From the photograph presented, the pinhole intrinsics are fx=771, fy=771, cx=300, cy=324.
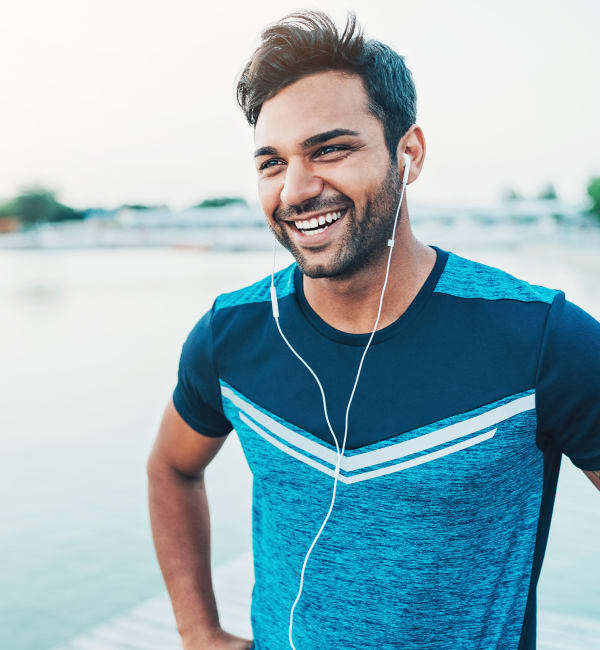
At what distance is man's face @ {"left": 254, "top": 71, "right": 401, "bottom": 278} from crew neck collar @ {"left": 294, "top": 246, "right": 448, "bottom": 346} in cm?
10

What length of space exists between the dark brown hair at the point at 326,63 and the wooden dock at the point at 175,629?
2541 mm

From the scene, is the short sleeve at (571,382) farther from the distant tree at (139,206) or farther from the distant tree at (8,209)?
the distant tree at (8,209)

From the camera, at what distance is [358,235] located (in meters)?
1.45

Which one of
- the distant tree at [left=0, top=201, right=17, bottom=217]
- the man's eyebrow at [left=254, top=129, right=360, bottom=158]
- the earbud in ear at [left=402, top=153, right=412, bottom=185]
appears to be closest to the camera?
the man's eyebrow at [left=254, top=129, right=360, bottom=158]

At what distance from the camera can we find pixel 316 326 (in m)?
1.50

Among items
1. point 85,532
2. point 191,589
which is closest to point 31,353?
point 85,532

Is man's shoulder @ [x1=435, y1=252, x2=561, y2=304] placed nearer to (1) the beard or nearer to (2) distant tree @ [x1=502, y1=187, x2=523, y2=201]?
(1) the beard

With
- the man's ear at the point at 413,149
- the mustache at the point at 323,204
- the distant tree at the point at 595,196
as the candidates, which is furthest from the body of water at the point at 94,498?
the distant tree at the point at 595,196

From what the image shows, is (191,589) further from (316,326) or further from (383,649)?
(316,326)

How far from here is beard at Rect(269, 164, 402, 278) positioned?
1.45 metres

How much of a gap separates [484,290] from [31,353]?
9.83 metres

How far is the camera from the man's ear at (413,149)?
156cm

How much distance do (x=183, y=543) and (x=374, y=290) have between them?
2.55 ft

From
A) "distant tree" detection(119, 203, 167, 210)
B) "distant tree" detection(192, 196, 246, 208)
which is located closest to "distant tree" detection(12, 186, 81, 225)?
"distant tree" detection(119, 203, 167, 210)
